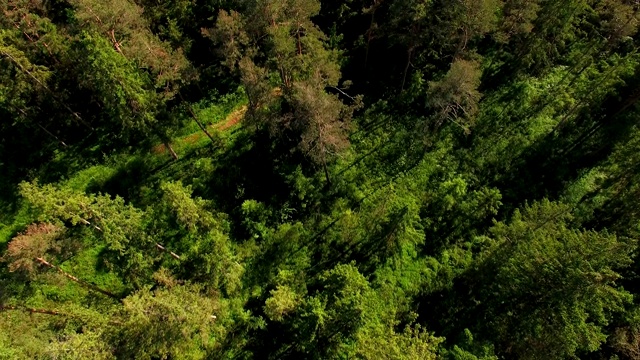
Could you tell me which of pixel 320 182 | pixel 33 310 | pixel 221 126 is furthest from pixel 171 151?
pixel 33 310

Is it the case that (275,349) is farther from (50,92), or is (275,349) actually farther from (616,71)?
(616,71)

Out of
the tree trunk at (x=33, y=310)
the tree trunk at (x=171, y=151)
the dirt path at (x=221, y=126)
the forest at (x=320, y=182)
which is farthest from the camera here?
the dirt path at (x=221, y=126)

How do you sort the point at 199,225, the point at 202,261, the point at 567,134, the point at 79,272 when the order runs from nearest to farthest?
the point at 202,261, the point at 199,225, the point at 79,272, the point at 567,134


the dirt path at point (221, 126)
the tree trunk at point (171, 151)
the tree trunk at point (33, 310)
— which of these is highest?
the dirt path at point (221, 126)

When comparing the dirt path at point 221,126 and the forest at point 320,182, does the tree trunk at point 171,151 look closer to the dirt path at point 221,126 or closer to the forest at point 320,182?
the forest at point 320,182

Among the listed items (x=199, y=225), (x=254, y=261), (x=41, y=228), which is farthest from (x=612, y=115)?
(x=41, y=228)

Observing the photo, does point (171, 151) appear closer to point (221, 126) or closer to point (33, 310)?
point (221, 126)

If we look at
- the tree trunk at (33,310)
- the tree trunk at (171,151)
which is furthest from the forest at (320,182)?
the tree trunk at (33,310)

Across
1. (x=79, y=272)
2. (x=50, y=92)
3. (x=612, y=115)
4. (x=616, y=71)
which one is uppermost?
(x=616, y=71)

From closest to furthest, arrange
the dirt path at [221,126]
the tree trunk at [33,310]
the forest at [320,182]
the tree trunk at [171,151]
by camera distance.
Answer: the forest at [320,182], the tree trunk at [33,310], the tree trunk at [171,151], the dirt path at [221,126]
